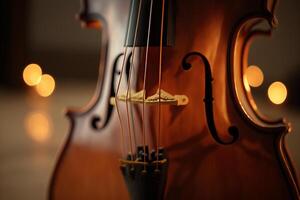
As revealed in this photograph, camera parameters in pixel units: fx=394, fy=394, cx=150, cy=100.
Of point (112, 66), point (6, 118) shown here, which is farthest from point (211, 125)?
point (6, 118)

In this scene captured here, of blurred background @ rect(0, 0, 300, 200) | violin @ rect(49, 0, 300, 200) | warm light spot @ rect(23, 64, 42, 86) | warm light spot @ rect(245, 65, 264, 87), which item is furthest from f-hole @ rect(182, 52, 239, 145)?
warm light spot @ rect(23, 64, 42, 86)

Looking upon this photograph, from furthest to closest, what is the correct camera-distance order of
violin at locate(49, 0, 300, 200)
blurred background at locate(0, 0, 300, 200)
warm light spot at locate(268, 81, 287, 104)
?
blurred background at locate(0, 0, 300, 200) < warm light spot at locate(268, 81, 287, 104) < violin at locate(49, 0, 300, 200)

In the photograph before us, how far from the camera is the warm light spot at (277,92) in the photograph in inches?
47.9

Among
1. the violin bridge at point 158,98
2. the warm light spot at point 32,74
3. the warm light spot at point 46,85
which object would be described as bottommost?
the violin bridge at point 158,98

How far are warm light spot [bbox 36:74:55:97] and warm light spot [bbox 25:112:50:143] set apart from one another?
0.27 feet

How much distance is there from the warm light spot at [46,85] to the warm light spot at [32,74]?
0.02 meters

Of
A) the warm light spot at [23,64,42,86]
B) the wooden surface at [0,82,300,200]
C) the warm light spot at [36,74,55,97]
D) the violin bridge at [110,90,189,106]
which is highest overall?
the warm light spot at [23,64,42,86]

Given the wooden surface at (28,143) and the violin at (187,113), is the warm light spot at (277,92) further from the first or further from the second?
the wooden surface at (28,143)

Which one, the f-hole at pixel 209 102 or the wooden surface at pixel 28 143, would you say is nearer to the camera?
the f-hole at pixel 209 102

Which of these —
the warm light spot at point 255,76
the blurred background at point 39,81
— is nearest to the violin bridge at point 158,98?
the warm light spot at point 255,76

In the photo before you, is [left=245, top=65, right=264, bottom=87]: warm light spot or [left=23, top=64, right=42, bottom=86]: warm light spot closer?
[left=245, top=65, right=264, bottom=87]: warm light spot

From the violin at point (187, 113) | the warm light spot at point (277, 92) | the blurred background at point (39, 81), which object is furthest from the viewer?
the blurred background at point (39, 81)

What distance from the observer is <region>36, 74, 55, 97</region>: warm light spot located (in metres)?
1.43

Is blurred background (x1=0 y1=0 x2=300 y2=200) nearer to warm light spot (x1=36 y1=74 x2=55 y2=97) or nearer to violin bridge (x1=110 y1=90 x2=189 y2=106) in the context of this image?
warm light spot (x1=36 y1=74 x2=55 y2=97)
